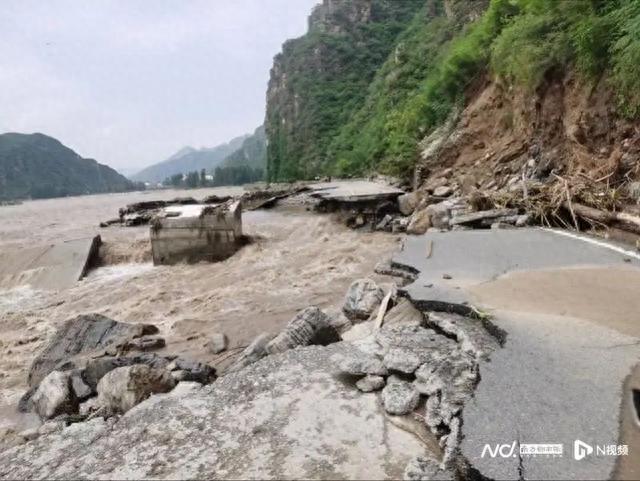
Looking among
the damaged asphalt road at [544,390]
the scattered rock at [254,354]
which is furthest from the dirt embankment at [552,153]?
the scattered rock at [254,354]

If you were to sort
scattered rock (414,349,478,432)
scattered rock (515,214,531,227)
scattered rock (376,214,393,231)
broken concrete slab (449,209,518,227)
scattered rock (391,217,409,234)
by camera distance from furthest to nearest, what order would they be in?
scattered rock (376,214,393,231)
scattered rock (391,217,409,234)
broken concrete slab (449,209,518,227)
scattered rock (515,214,531,227)
scattered rock (414,349,478,432)

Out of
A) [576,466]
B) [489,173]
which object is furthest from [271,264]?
[576,466]

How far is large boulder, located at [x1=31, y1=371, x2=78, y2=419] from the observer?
5359 mm

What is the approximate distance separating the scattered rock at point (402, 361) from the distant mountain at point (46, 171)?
12389 centimetres

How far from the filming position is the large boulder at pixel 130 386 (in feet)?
15.0

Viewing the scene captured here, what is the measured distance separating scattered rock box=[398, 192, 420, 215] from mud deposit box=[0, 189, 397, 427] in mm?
2623

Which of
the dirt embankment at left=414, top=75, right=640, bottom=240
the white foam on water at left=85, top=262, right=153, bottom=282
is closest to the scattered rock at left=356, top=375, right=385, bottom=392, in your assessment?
the dirt embankment at left=414, top=75, right=640, bottom=240

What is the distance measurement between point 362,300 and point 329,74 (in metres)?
88.2

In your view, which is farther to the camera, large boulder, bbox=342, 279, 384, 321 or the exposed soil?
A: large boulder, bbox=342, 279, 384, 321

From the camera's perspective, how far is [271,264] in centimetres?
1373

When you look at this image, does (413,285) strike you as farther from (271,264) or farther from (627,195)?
(271,264)

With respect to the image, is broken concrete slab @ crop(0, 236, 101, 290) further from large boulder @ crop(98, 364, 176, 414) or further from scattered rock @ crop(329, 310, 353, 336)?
scattered rock @ crop(329, 310, 353, 336)

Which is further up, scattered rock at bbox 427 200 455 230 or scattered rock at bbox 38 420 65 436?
scattered rock at bbox 427 200 455 230

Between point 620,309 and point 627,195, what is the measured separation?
4960 mm
